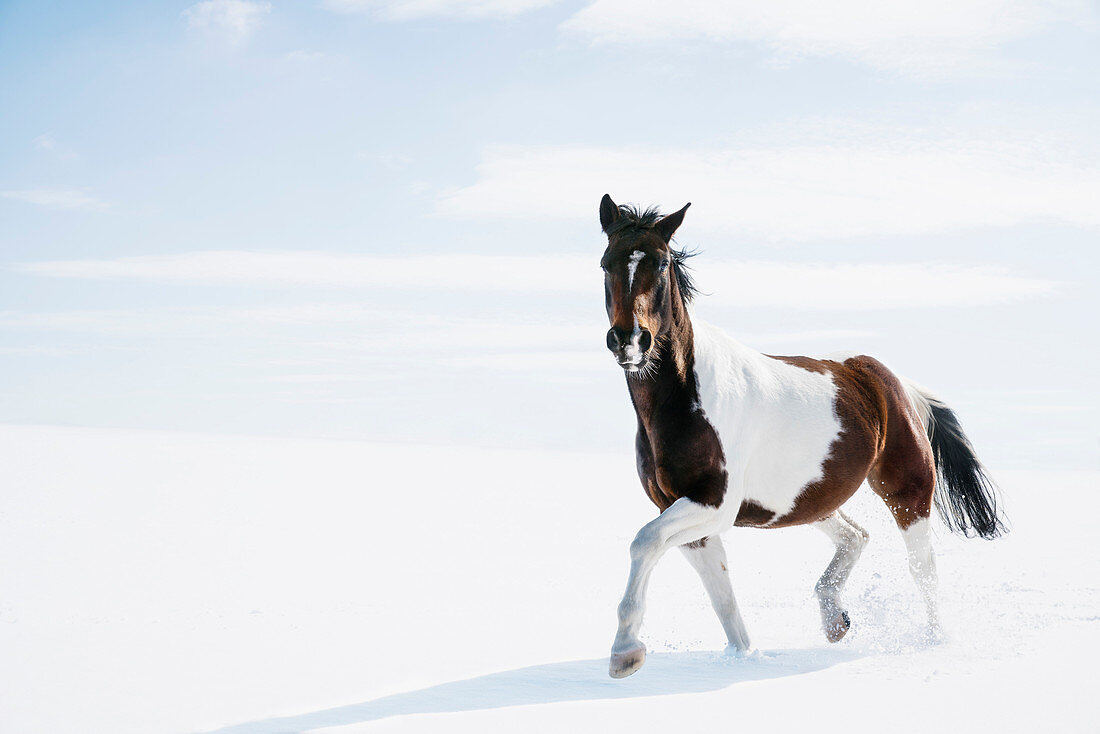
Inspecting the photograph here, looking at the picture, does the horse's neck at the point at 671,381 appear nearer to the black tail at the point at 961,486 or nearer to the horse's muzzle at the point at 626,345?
the horse's muzzle at the point at 626,345

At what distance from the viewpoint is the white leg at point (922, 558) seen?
18.0 ft

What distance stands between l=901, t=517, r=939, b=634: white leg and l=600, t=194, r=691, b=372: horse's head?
252 centimetres

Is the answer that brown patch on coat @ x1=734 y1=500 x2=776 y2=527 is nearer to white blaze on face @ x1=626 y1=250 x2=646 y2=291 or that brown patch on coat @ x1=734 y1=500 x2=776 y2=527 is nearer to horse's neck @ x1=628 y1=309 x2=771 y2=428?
Answer: horse's neck @ x1=628 y1=309 x2=771 y2=428

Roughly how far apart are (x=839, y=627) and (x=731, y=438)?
173 cm

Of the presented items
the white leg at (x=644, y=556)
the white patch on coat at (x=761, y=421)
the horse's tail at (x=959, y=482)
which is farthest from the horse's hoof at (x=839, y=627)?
the white leg at (x=644, y=556)

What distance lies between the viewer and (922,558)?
18.2ft

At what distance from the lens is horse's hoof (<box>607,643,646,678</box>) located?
12.5 ft

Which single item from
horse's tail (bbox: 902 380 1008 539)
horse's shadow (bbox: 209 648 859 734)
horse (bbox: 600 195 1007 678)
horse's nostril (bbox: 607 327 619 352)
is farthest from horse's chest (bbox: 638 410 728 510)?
horse's tail (bbox: 902 380 1008 539)

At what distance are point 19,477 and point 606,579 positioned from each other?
7.02m

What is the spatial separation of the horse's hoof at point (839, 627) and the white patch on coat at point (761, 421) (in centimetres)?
105

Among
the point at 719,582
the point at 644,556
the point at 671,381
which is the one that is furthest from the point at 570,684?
the point at 671,381

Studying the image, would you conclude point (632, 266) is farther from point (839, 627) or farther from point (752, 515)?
point (839, 627)

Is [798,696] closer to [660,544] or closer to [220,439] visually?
[660,544]

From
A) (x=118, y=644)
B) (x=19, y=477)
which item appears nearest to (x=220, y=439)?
(x=19, y=477)
